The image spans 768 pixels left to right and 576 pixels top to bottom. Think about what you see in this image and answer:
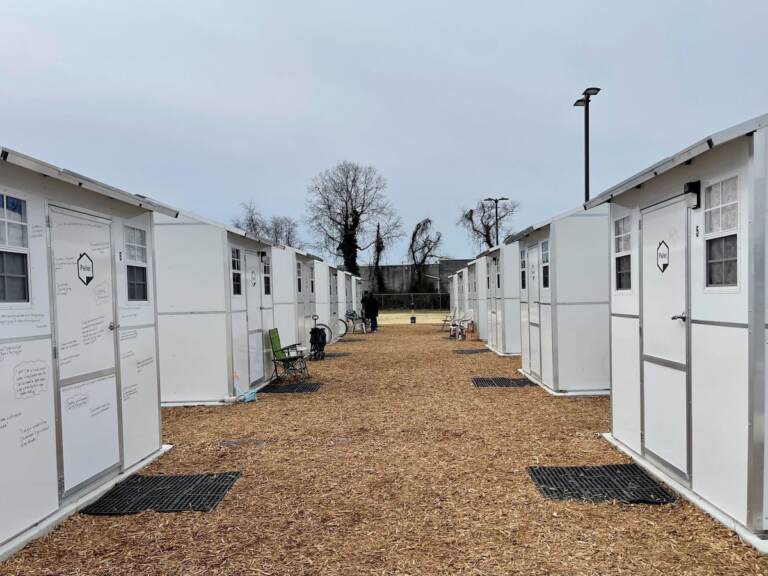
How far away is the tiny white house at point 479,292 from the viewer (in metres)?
14.6

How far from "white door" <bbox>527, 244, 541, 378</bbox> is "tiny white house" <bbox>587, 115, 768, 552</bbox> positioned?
11.5 ft

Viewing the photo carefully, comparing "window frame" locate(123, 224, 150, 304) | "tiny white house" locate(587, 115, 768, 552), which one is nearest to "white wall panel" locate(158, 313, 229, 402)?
"window frame" locate(123, 224, 150, 304)

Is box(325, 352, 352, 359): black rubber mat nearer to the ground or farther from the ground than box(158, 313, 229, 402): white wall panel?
nearer to the ground

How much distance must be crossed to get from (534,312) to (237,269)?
15.3 ft

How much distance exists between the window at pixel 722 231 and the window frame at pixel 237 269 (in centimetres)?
578

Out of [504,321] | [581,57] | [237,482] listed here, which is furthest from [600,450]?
[581,57]

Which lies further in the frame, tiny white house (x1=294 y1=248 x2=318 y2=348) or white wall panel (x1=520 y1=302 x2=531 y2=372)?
tiny white house (x1=294 y1=248 x2=318 y2=348)

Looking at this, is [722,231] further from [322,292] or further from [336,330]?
[336,330]

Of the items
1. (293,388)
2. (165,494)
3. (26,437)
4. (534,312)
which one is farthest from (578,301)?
(26,437)

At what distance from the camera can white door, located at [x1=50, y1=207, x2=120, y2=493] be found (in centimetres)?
374

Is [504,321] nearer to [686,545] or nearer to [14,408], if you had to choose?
[686,545]

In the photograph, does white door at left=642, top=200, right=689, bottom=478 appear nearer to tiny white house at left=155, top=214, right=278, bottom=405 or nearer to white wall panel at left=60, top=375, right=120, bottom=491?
white wall panel at left=60, top=375, right=120, bottom=491

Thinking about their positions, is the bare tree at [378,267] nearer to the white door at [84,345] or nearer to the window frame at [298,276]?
the window frame at [298,276]

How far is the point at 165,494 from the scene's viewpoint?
4117mm
